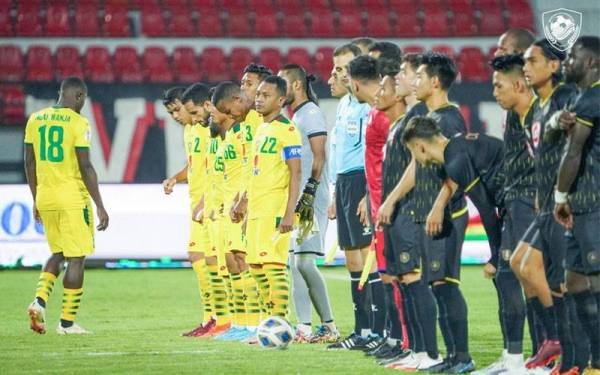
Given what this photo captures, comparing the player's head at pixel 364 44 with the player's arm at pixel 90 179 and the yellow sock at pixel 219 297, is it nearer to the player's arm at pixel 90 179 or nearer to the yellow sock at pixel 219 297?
the yellow sock at pixel 219 297

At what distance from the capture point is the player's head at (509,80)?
6.74 meters

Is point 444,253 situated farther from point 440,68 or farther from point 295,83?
point 295,83

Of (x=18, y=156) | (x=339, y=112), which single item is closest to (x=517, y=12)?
(x=18, y=156)

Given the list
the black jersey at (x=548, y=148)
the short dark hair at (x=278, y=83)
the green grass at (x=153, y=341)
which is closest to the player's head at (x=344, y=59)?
the short dark hair at (x=278, y=83)

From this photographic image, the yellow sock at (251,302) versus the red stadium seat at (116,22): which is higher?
the red stadium seat at (116,22)

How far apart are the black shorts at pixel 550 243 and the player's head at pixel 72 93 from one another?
5.05 m

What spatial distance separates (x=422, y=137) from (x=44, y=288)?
14.2 feet

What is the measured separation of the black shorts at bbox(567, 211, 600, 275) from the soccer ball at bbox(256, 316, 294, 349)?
279 cm

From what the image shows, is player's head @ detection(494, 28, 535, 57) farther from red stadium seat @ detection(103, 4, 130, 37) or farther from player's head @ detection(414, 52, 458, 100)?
red stadium seat @ detection(103, 4, 130, 37)

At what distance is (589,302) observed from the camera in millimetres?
6113

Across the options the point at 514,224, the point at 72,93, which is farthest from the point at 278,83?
the point at 514,224

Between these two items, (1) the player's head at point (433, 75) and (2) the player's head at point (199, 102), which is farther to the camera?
(2) the player's head at point (199, 102)

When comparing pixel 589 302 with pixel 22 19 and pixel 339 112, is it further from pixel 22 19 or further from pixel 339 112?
pixel 22 19

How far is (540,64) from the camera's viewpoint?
20.9 feet
